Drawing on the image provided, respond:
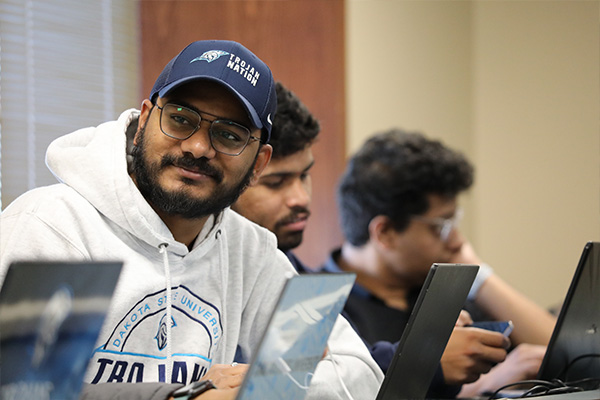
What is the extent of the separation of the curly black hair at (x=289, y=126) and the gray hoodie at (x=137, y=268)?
0.44 m

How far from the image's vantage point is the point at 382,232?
8.59ft

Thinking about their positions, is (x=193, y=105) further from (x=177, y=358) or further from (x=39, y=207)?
(x=177, y=358)

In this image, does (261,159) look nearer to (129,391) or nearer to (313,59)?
(129,391)

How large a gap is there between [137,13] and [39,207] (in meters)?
1.75

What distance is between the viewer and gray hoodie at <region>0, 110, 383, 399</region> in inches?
42.7

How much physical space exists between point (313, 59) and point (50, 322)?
242 cm

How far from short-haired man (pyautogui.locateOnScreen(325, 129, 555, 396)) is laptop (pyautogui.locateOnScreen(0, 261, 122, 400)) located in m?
1.86

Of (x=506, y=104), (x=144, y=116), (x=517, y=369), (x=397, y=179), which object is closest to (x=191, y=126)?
(x=144, y=116)

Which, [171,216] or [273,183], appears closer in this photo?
[171,216]

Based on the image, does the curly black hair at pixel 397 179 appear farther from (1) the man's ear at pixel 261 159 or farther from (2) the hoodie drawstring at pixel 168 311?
(2) the hoodie drawstring at pixel 168 311

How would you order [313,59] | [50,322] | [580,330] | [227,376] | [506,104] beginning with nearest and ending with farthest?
[50,322] < [227,376] < [580,330] < [313,59] < [506,104]

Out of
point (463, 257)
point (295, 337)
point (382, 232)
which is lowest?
point (463, 257)

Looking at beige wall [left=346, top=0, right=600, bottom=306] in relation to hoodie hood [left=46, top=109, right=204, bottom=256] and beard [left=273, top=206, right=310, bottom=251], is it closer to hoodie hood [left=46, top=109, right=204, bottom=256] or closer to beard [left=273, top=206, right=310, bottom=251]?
beard [left=273, top=206, right=310, bottom=251]

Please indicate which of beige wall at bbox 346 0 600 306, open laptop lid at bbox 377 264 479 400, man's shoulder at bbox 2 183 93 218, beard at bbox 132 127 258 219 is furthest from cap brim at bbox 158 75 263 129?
beige wall at bbox 346 0 600 306
